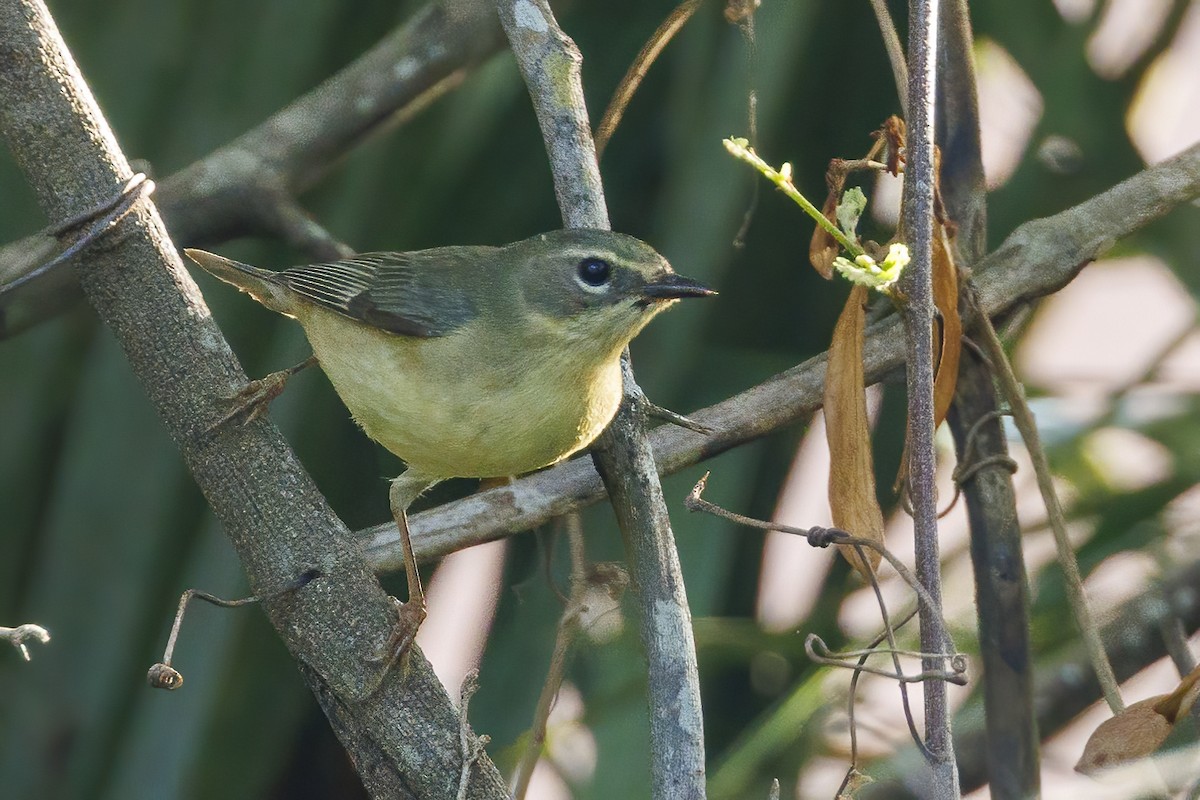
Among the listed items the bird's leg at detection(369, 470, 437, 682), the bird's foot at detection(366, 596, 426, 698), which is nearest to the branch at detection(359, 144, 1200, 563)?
the bird's leg at detection(369, 470, 437, 682)

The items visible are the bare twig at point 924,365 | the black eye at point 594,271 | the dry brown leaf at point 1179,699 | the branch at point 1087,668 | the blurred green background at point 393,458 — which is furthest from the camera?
the blurred green background at point 393,458

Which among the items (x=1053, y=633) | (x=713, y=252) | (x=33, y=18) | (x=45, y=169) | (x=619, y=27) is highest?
(x=619, y=27)

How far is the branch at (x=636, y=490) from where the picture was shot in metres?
1.93

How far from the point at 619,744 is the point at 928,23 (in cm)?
183

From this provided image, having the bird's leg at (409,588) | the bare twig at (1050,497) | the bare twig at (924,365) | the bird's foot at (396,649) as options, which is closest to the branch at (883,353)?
the bird's leg at (409,588)

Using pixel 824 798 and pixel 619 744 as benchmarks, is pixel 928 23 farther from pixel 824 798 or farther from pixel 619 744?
pixel 824 798

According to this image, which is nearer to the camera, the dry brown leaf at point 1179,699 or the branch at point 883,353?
the dry brown leaf at point 1179,699

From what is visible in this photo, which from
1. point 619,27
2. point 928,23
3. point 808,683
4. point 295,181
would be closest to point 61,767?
point 295,181

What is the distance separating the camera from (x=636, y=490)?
2.14 m

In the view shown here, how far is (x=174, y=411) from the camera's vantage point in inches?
87.0

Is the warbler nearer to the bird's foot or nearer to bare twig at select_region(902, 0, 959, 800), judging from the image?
the bird's foot

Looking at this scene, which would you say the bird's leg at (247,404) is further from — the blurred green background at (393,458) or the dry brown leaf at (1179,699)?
the dry brown leaf at (1179,699)

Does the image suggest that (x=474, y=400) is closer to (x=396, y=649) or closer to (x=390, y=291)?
(x=390, y=291)

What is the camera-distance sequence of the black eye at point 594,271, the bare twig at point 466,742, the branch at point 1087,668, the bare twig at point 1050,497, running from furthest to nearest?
the branch at point 1087,668
the black eye at point 594,271
the bare twig at point 1050,497
the bare twig at point 466,742
